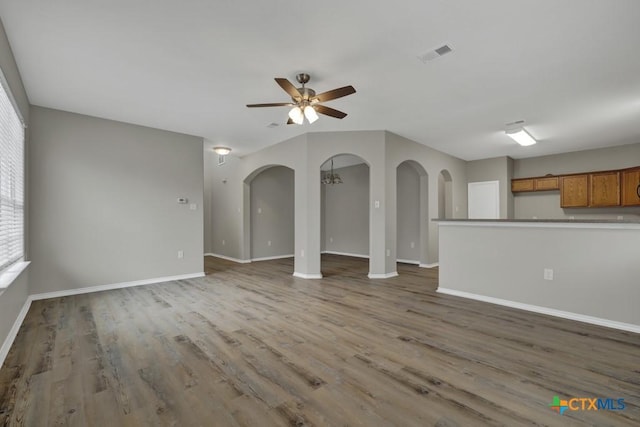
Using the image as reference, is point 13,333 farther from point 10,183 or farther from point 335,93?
point 335,93

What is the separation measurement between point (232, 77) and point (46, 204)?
3.33 metres

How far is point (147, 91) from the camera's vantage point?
3.62m

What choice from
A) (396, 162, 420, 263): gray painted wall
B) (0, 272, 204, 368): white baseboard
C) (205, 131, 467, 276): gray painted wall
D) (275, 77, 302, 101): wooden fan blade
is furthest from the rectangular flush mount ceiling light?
(0, 272, 204, 368): white baseboard

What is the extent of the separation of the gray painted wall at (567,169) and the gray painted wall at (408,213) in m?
2.70

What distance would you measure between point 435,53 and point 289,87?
55.9 inches

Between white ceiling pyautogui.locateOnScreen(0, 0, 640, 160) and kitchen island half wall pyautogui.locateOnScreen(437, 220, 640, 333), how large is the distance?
1.70m

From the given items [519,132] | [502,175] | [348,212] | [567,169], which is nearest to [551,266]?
[519,132]

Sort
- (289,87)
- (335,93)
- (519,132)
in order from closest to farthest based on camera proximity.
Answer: (289,87)
(335,93)
(519,132)

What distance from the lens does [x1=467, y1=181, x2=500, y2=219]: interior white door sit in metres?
7.46

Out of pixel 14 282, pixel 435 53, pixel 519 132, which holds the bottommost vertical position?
pixel 14 282

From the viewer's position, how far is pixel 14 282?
9.56 ft

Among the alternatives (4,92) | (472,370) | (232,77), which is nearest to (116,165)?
(4,92)

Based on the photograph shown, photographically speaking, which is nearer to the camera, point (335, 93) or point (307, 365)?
point (307, 365)

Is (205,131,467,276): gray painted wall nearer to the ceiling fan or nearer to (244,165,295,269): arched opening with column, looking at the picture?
(244,165,295,269): arched opening with column
